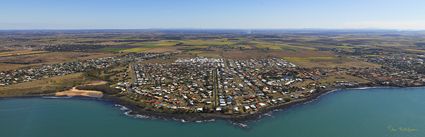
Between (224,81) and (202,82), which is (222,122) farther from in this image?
(224,81)

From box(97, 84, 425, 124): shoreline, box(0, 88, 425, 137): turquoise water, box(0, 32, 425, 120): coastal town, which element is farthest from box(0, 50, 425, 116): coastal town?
box(0, 88, 425, 137): turquoise water

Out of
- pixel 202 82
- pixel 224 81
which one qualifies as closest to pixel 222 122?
pixel 202 82

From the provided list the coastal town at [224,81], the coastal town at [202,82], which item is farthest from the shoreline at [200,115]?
the coastal town at [224,81]

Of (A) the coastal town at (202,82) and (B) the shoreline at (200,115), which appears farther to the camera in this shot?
(A) the coastal town at (202,82)

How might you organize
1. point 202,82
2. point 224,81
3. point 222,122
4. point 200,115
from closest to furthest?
point 222,122 → point 200,115 → point 202,82 → point 224,81

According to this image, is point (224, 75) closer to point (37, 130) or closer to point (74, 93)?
point (74, 93)

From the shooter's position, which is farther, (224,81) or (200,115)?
(224,81)

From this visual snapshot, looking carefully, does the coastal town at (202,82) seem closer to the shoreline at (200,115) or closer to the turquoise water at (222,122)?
the shoreline at (200,115)

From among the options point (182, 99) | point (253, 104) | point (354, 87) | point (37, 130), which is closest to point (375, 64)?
point (354, 87)
